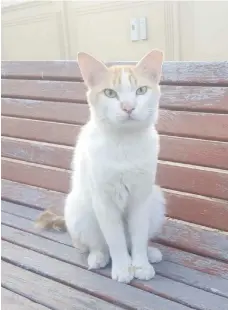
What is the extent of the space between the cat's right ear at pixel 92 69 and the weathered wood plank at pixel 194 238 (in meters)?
0.53

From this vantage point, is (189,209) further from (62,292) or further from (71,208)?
(62,292)

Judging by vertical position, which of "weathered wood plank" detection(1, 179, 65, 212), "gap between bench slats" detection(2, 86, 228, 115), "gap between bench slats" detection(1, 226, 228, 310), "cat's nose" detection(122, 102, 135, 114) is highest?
"cat's nose" detection(122, 102, 135, 114)

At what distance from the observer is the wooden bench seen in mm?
1184

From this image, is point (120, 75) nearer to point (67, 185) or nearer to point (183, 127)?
point (183, 127)

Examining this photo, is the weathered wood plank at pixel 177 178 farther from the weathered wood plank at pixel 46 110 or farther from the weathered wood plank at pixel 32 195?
the weathered wood plank at pixel 46 110

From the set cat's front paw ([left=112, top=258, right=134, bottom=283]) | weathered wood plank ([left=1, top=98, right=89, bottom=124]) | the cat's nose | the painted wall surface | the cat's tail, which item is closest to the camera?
the cat's nose

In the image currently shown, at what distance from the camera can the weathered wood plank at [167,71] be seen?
1403mm

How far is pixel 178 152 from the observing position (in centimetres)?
148

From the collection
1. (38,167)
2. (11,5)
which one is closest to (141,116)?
(38,167)

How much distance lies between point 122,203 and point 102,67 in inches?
13.4

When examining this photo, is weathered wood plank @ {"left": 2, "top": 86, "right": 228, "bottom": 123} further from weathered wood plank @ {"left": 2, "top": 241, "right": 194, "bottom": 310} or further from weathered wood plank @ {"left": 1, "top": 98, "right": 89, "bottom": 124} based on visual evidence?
weathered wood plank @ {"left": 2, "top": 241, "right": 194, "bottom": 310}

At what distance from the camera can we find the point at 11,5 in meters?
3.62

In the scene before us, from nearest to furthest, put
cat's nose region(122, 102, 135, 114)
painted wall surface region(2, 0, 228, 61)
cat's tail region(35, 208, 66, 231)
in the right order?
cat's nose region(122, 102, 135, 114), cat's tail region(35, 208, 66, 231), painted wall surface region(2, 0, 228, 61)

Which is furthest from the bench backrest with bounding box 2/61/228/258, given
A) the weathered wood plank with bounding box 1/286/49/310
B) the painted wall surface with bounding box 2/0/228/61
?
the painted wall surface with bounding box 2/0/228/61
